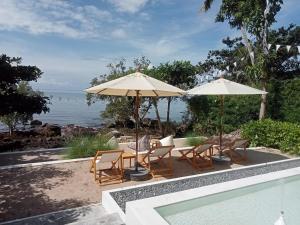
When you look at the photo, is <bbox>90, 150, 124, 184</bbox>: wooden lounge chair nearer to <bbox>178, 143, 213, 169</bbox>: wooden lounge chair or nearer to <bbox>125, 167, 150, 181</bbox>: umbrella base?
<bbox>125, 167, 150, 181</bbox>: umbrella base

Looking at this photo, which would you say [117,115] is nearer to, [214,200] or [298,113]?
[298,113]

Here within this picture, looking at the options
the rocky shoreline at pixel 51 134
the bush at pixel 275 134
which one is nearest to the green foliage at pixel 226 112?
the rocky shoreline at pixel 51 134

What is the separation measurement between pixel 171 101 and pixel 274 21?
686 centimetres

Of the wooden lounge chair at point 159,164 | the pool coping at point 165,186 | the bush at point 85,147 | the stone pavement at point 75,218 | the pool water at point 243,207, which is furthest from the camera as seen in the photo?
the bush at point 85,147

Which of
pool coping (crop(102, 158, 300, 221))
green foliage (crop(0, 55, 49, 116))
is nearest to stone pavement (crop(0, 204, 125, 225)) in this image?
pool coping (crop(102, 158, 300, 221))

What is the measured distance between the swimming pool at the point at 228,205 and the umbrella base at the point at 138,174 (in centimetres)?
213

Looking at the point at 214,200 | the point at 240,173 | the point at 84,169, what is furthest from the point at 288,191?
the point at 84,169

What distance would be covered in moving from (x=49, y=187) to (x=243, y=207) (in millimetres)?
4350

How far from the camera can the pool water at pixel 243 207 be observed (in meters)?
5.75

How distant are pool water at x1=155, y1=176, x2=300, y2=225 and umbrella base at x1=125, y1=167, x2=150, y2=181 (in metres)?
2.36

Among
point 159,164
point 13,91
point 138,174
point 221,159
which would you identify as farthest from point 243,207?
point 13,91

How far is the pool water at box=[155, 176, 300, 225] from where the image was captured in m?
5.75

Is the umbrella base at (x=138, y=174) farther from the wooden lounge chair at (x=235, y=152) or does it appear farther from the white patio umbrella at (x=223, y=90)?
the wooden lounge chair at (x=235, y=152)

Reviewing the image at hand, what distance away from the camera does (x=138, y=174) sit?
8.23m
